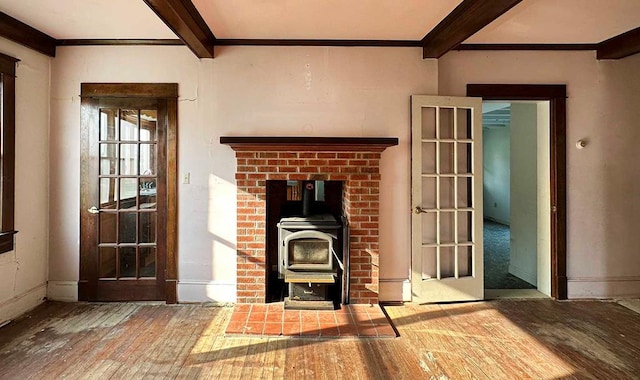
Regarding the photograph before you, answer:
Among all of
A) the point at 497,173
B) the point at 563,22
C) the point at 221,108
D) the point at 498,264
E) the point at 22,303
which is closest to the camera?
the point at 563,22

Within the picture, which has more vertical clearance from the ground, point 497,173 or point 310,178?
point 497,173

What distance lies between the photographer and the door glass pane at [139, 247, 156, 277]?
3.55 meters

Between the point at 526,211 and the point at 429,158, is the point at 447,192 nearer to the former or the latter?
the point at 429,158

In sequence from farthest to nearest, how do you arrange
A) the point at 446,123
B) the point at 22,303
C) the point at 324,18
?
the point at 446,123, the point at 22,303, the point at 324,18

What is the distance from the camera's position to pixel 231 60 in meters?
3.50

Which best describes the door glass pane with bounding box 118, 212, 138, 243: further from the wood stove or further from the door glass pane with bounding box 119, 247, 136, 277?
the wood stove

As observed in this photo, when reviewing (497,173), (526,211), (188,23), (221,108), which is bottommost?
(526,211)

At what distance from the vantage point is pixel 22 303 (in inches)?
128

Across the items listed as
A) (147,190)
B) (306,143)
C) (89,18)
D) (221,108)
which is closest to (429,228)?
(306,143)

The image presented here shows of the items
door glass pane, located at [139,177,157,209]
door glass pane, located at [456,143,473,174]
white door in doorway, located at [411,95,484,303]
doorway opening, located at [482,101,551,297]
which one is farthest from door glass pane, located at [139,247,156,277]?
doorway opening, located at [482,101,551,297]

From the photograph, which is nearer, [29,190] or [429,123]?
[29,190]

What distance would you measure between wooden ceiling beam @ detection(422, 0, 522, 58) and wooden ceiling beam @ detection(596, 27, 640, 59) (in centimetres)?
163

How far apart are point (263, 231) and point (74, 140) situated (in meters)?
2.07

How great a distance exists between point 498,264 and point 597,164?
193 cm
